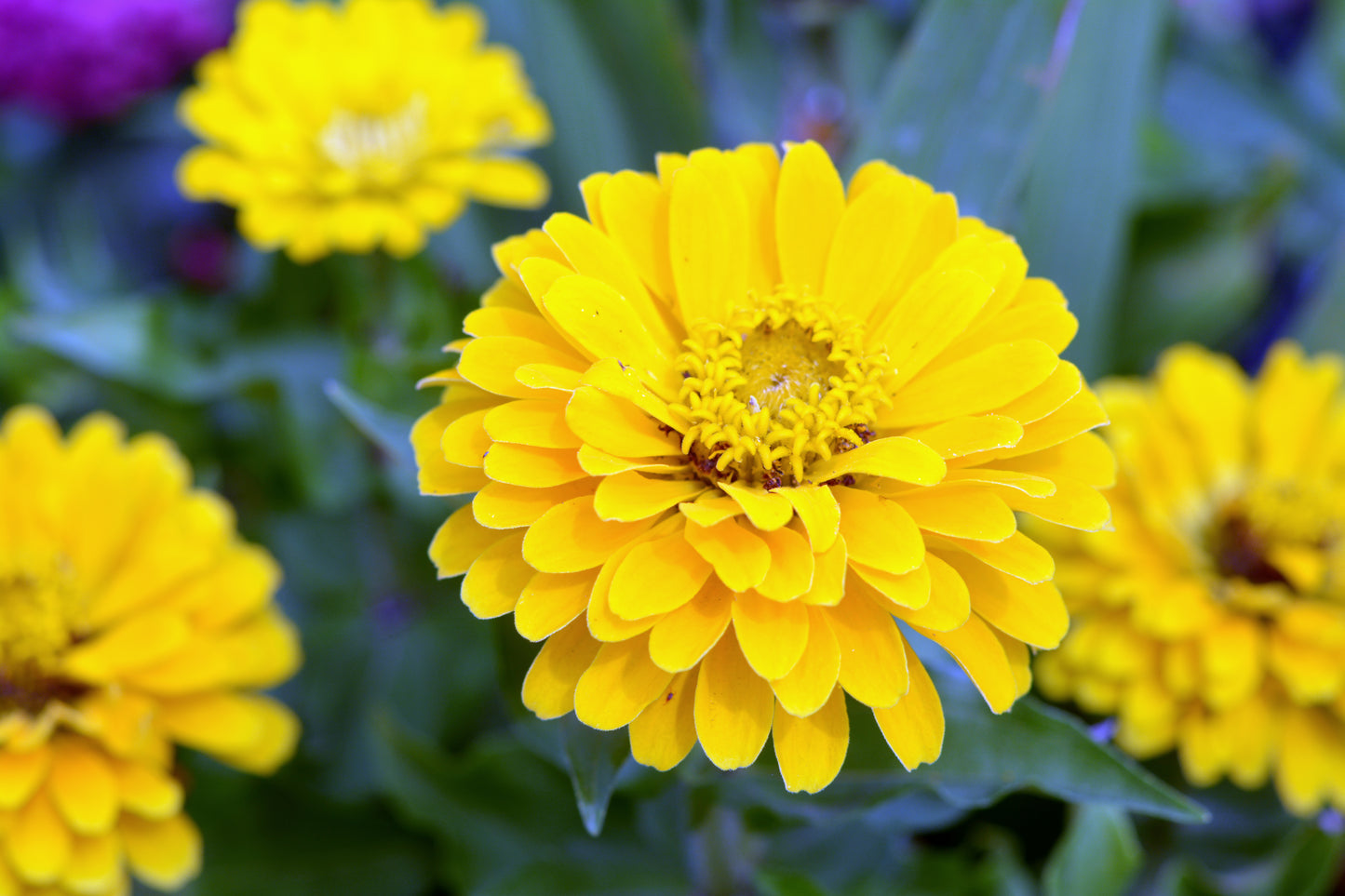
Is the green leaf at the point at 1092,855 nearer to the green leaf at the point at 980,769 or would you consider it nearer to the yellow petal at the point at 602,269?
the green leaf at the point at 980,769

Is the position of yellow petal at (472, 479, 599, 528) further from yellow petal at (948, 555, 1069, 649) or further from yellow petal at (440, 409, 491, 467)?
yellow petal at (948, 555, 1069, 649)

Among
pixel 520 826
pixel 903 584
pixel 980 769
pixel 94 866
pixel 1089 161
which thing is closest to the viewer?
pixel 903 584

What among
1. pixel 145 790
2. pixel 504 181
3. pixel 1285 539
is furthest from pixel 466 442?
pixel 1285 539

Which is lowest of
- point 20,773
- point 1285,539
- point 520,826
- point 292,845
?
point 292,845

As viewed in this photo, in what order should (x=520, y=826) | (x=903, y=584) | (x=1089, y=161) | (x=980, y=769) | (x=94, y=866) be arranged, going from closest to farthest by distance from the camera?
(x=903, y=584) < (x=980, y=769) < (x=94, y=866) < (x=520, y=826) < (x=1089, y=161)

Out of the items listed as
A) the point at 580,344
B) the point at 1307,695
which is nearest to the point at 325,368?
the point at 580,344

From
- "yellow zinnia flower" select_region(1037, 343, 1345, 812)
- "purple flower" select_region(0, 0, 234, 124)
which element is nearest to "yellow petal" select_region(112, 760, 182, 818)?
A: "yellow zinnia flower" select_region(1037, 343, 1345, 812)

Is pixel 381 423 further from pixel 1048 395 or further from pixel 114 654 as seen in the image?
pixel 1048 395
